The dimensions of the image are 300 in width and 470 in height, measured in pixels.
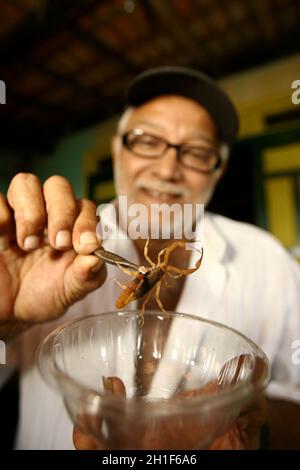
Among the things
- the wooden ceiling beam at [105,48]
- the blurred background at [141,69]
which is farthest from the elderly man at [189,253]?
the wooden ceiling beam at [105,48]

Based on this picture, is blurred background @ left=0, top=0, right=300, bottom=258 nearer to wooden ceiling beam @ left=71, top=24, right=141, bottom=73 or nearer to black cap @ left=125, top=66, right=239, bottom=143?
wooden ceiling beam @ left=71, top=24, right=141, bottom=73

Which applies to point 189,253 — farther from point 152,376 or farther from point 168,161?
point 152,376

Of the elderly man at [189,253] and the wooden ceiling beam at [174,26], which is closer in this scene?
the elderly man at [189,253]

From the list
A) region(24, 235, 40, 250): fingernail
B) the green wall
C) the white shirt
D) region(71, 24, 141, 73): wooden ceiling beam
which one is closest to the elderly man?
the white shirt

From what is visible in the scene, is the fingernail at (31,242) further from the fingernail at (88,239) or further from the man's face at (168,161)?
the man's face at (168,161)

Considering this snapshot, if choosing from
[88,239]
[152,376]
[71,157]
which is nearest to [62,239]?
[88,239]

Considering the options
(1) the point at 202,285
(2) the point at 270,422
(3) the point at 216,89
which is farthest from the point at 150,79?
(2) the point at 270,422
